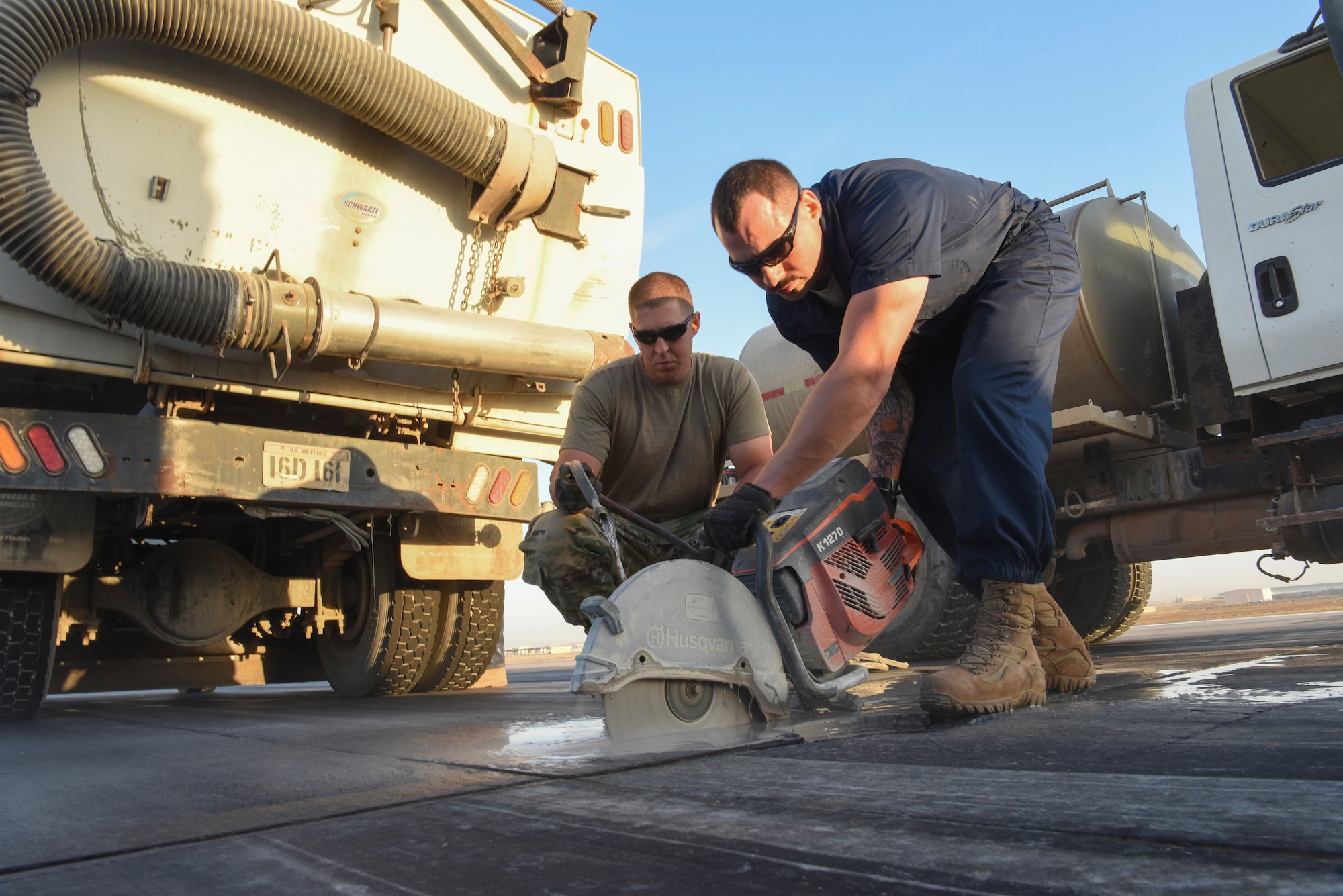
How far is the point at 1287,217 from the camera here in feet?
11.7

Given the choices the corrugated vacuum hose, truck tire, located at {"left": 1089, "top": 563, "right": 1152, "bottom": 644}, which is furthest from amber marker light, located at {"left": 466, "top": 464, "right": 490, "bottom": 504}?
truck tire, located at {"left": 1089, "top": 563, "right": 1152, "bottom": 644}

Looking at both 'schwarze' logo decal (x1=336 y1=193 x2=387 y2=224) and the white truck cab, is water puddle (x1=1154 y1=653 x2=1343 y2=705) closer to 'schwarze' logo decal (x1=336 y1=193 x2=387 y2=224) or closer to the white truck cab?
the white truck cab

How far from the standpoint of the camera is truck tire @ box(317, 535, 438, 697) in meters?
3.91

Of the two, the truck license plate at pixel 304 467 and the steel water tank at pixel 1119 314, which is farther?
the steel water tank at pixel 1119 314

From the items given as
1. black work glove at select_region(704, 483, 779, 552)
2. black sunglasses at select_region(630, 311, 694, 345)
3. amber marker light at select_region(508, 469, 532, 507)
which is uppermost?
black sunglasses at select_region(630, 311, 694, 345)

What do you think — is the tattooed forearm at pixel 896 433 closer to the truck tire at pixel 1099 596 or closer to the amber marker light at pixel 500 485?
the amber marker light at pixel 500 485

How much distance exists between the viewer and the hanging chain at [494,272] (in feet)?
11.9

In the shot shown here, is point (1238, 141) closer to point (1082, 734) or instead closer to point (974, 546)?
point (974, 546)

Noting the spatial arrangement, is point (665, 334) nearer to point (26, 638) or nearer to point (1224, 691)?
point (1224, 691)

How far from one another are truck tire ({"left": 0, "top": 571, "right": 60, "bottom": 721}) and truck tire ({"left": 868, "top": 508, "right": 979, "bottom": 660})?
3.34m

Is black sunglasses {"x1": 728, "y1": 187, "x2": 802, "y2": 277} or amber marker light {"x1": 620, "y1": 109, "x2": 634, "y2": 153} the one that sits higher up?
amber marker light {"x1": 620, "y1": 109, "x2": 634, "y2": 153}

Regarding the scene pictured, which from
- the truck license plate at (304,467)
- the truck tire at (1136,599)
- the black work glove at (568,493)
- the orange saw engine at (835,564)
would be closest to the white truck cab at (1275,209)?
the orange saw engine at (835,564)

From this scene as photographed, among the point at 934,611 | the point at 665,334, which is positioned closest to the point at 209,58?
the point at 665,334

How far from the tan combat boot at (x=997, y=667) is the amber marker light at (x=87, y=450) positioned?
2471 millimetres
